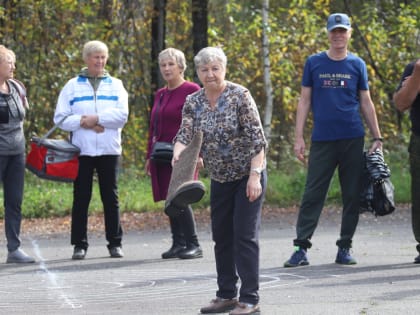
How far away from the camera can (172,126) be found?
1105cm

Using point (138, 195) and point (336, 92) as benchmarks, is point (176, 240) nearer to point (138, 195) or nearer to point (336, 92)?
point (336, 92)

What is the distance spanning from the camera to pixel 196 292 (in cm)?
889

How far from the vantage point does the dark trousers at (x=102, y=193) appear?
37.1 ft

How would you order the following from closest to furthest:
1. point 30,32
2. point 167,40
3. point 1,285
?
point 1,285, point 30,32, point 167,40

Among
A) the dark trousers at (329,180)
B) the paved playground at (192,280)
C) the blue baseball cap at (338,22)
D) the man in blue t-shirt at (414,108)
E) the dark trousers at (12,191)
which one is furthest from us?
the dark trousers at (12,191)

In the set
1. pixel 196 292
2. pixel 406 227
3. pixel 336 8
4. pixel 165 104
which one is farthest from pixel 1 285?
pixel 336 8

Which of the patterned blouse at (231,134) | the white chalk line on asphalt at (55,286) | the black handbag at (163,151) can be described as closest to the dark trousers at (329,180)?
the black handbag at (163,151)

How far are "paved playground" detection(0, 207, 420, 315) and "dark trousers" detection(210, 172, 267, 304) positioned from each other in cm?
27

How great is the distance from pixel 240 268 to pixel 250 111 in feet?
3.60

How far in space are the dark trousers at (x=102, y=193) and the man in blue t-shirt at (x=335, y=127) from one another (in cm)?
204

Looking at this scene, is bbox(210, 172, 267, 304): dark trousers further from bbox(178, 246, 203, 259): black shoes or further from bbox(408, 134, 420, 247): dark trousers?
bbox(178, 246, 203, 259): black shoes

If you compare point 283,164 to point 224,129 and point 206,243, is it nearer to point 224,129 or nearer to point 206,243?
point 206,243

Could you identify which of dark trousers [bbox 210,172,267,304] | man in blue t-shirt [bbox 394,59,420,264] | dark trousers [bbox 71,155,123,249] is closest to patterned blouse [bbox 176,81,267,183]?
dark trousers [bbox 210,172,267,304]

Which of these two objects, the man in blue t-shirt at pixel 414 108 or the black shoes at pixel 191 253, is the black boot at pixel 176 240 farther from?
the man in blue t-shirt at pixel 414 108
